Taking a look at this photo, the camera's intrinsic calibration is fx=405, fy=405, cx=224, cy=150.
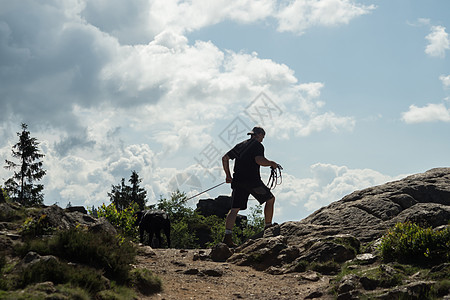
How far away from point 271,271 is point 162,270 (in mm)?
2996

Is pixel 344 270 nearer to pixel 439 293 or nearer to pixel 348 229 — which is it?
pixel 439 293

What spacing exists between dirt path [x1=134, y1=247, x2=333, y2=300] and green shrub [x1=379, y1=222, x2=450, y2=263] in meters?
1.74

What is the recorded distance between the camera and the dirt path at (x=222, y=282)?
29.7 ft

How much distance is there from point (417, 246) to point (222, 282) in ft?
15.5

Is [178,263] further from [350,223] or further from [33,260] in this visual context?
[350,223]

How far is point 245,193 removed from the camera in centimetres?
1397

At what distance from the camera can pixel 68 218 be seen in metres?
11.4

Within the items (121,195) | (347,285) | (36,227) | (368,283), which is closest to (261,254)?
(347,285)

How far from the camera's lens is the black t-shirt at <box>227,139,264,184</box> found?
13836 mm

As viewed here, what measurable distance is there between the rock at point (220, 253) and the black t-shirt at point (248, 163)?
7.73 feet

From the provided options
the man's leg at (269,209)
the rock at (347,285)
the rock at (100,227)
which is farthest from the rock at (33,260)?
the man's leg at (269,209)

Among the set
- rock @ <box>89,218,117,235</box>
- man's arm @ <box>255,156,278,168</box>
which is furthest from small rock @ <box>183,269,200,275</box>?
man's arm @ <box>255,156,278,168</box>

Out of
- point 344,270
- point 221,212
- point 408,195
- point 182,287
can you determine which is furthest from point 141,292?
point 221,212

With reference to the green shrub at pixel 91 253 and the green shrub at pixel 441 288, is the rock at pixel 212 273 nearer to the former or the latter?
the green shrub at pixel 91 253
